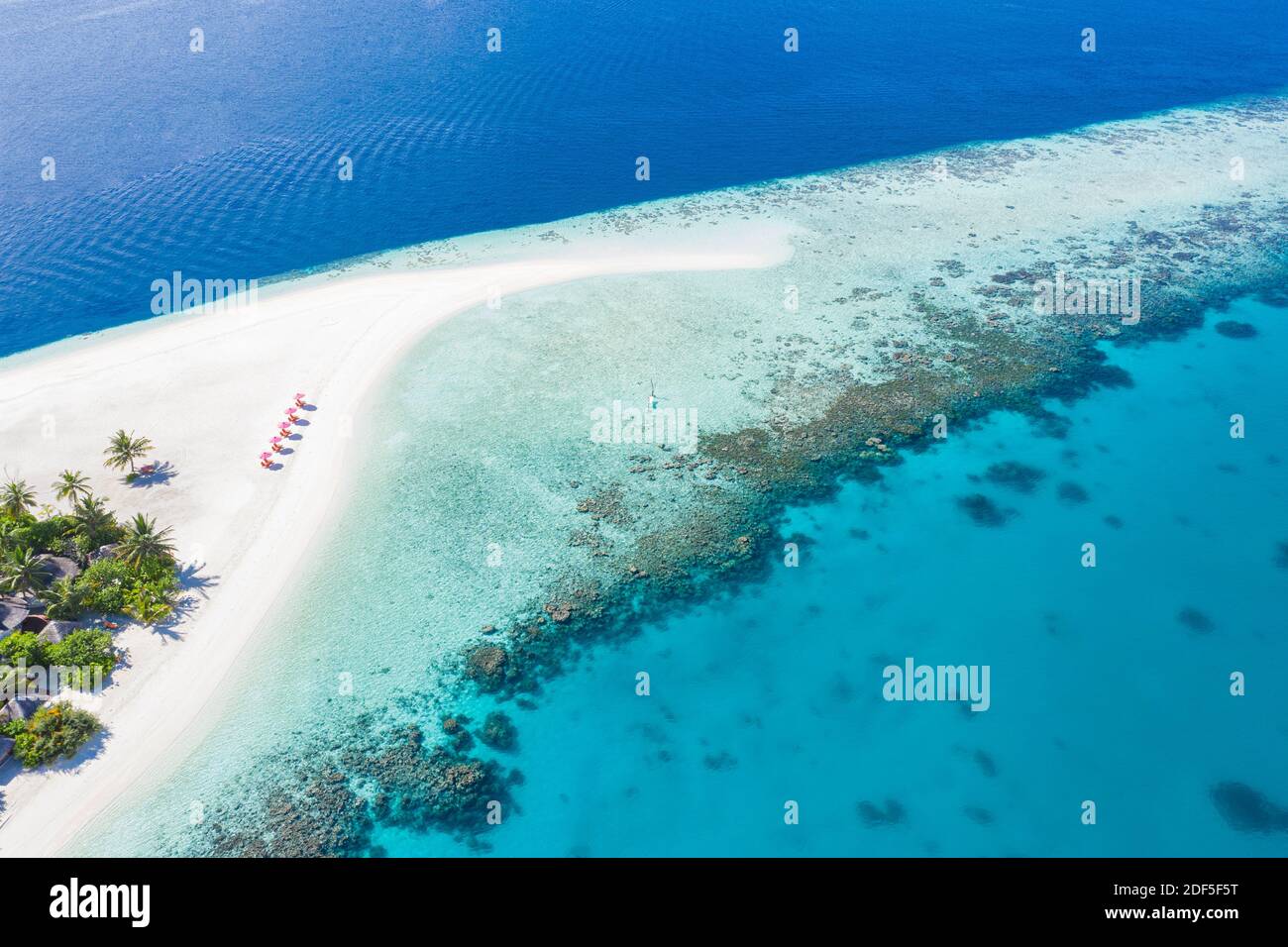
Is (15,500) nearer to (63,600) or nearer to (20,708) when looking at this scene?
(63,600)

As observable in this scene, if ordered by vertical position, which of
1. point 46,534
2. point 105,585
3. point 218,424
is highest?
point 218,424

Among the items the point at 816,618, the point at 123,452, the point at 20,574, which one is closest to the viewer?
the point at 20,574

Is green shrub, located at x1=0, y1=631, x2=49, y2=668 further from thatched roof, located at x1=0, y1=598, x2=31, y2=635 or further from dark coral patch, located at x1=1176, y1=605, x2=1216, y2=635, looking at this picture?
dark coral patch, located at x1=1176, y1=605, x2=1216, y2=635

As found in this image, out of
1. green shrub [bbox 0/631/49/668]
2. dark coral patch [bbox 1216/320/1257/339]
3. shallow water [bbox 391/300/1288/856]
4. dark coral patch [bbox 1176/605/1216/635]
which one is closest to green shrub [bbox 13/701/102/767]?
green shrub [bbox 0/631/49/668]

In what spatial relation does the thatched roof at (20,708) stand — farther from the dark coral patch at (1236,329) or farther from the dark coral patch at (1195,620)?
the dark coral patch at (1236,329)

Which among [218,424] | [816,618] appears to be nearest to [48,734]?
[218,424]
